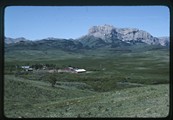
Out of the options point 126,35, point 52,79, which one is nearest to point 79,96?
point 52,79

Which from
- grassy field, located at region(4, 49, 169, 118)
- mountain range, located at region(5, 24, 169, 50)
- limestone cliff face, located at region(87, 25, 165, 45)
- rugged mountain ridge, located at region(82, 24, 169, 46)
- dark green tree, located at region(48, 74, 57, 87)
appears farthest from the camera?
limestone cliff face, located at region(87, 25, 165, 45)

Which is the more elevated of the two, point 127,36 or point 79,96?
point 127,36

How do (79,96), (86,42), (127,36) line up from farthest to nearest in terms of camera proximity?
(127,36)
(86,42)
(79,96)

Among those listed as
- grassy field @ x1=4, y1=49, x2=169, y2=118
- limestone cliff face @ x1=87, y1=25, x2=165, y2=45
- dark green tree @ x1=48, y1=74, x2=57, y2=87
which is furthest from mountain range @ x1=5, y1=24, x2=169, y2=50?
grassy field @ x1=4, y1=49, x2=169, y2=118

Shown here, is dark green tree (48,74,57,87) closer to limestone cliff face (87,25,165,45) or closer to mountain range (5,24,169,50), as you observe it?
mountain range (5,24,169,50)

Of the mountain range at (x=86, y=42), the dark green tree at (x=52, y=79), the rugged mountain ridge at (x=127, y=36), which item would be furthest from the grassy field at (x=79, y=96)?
the rugged mountain ridge at (x=127, y=36)

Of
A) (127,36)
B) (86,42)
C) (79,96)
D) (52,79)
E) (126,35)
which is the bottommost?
(79,96)

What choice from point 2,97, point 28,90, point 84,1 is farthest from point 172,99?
point 28,90

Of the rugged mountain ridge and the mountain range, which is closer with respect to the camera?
the mountain range

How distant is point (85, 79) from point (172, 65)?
1345 cm

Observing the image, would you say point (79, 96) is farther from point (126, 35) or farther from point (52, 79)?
point (126, 35)

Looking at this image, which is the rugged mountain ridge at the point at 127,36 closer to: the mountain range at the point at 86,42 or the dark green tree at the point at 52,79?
the mountain range at the point at 86,42

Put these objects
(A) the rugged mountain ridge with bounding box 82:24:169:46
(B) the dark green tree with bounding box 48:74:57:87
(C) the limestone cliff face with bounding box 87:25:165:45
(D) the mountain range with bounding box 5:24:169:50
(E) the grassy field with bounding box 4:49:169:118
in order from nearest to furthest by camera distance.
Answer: (E) the grassy field with bounding box 4:49:169:118
(B) the dark green tree with bounding box 48:74:57:87
(D) the mountain range with bounding box 5:24:169:50
(A) the rugged mountain ridge with bounding box 82:24:169:46
(C) the limestone cliff face with bounding box 87:25:165:45

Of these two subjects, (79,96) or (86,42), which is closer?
(79,96)
